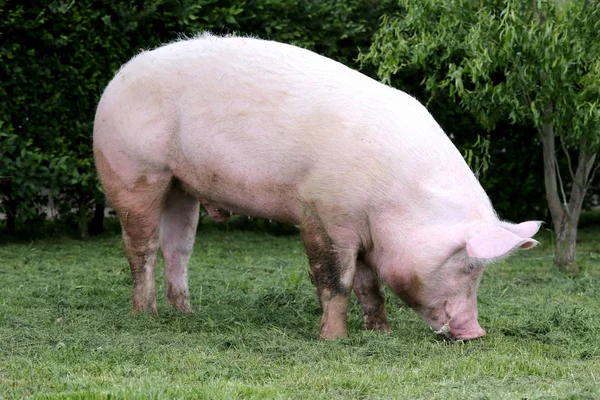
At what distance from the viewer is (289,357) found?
5.28m

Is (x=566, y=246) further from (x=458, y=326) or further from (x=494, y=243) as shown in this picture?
(x=494, y=243)

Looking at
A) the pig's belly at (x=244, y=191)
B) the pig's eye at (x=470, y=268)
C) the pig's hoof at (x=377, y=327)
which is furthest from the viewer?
the pig's hoof at (x=377, y=327)

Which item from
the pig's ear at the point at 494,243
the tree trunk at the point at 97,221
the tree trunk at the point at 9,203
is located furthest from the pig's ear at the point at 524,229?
the tree trunk at the point at 97,221

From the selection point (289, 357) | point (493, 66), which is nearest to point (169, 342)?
point (289, 357)

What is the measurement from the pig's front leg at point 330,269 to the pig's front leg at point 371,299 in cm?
35

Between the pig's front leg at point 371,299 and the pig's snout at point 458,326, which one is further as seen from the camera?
the pig's front leg at point 371,299

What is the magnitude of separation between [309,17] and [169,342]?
612 cm

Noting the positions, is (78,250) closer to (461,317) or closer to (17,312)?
(17,312)

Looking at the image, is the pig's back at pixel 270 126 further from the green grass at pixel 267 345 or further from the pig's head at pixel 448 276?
the green grass at pixel 267 345

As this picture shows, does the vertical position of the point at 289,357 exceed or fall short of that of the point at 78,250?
it exceeds it

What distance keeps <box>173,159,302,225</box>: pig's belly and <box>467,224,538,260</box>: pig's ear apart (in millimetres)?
1096

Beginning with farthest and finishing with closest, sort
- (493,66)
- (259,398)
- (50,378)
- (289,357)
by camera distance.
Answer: (493,66), (289,357), (50,378), (259,398)

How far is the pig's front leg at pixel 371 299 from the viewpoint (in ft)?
20.5

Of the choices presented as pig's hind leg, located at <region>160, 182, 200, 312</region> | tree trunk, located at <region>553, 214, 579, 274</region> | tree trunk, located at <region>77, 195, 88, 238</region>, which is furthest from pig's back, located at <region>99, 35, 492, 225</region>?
tree trunk, located at <region>77, 195, 88, 238</region>
